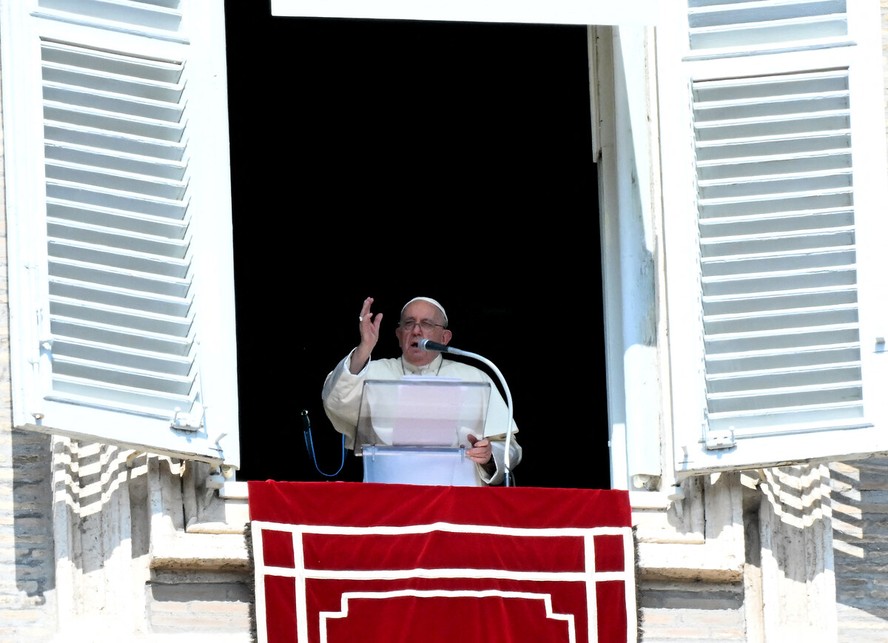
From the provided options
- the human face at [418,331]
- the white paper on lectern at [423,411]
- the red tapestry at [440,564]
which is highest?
the human face at [418,331]

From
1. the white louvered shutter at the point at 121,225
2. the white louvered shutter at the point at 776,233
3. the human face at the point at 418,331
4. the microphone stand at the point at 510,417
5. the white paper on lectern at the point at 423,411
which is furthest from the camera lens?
the human face at the point at 418,331

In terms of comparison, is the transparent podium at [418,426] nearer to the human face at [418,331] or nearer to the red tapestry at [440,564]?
the red tapestry at [440,564]

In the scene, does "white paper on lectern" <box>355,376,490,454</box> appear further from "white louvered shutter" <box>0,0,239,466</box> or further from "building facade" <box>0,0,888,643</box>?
"white louvered shutter" <box>0,0,239,466</box>

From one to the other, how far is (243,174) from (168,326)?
3.53 m

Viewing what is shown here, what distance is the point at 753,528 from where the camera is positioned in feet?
25.9

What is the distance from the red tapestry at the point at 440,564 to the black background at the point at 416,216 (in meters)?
2.91

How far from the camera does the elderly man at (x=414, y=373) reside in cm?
854

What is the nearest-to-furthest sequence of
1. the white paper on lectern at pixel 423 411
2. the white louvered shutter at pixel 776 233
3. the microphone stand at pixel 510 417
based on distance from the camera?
1. the white louvered shutter at pixel 776 233
2. the microphone stand at pixel 510 417
3. the white paper on lectern at pixel 423 411

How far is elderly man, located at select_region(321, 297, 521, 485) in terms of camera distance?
28.0ft

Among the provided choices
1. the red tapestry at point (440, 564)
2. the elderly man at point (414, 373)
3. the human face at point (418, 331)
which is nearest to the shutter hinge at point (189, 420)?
the red tapestry at point (440, 564)

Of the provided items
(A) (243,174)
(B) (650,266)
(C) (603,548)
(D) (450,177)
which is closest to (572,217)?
(D) (450,177)

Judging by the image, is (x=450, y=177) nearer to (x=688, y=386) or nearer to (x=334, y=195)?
(x=334, y=195)

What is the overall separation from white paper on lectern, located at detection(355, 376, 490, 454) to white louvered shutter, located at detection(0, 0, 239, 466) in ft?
2.19

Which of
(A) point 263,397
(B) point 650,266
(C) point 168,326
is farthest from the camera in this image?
(A) point 263,397
